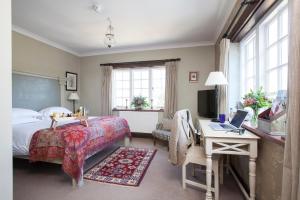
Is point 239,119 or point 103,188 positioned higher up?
point 239,119

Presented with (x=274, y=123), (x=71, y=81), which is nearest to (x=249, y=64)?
(x=274, y=123)

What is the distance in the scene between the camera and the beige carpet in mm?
1908

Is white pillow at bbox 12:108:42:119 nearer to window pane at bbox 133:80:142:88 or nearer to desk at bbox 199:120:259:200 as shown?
window pane at bbox 133:80:142:88

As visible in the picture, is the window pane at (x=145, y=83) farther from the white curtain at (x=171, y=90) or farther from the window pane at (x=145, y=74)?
the white curtain at (x=171, y=90)

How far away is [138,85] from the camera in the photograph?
489cm

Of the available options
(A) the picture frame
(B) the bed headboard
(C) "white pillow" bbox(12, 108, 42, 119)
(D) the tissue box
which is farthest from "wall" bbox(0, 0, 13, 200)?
(A) the picture frame

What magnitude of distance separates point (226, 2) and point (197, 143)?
217 centimetres

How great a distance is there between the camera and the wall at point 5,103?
91cm

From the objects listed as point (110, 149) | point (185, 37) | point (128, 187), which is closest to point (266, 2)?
point (185, 37)

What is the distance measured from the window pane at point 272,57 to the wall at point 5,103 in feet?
7.86

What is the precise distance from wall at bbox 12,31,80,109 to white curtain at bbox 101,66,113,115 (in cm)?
98

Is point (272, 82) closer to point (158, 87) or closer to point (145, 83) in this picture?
point (158, 87)

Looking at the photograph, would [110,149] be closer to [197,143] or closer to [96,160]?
[96,160]

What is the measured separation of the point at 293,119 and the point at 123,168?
230 cm
